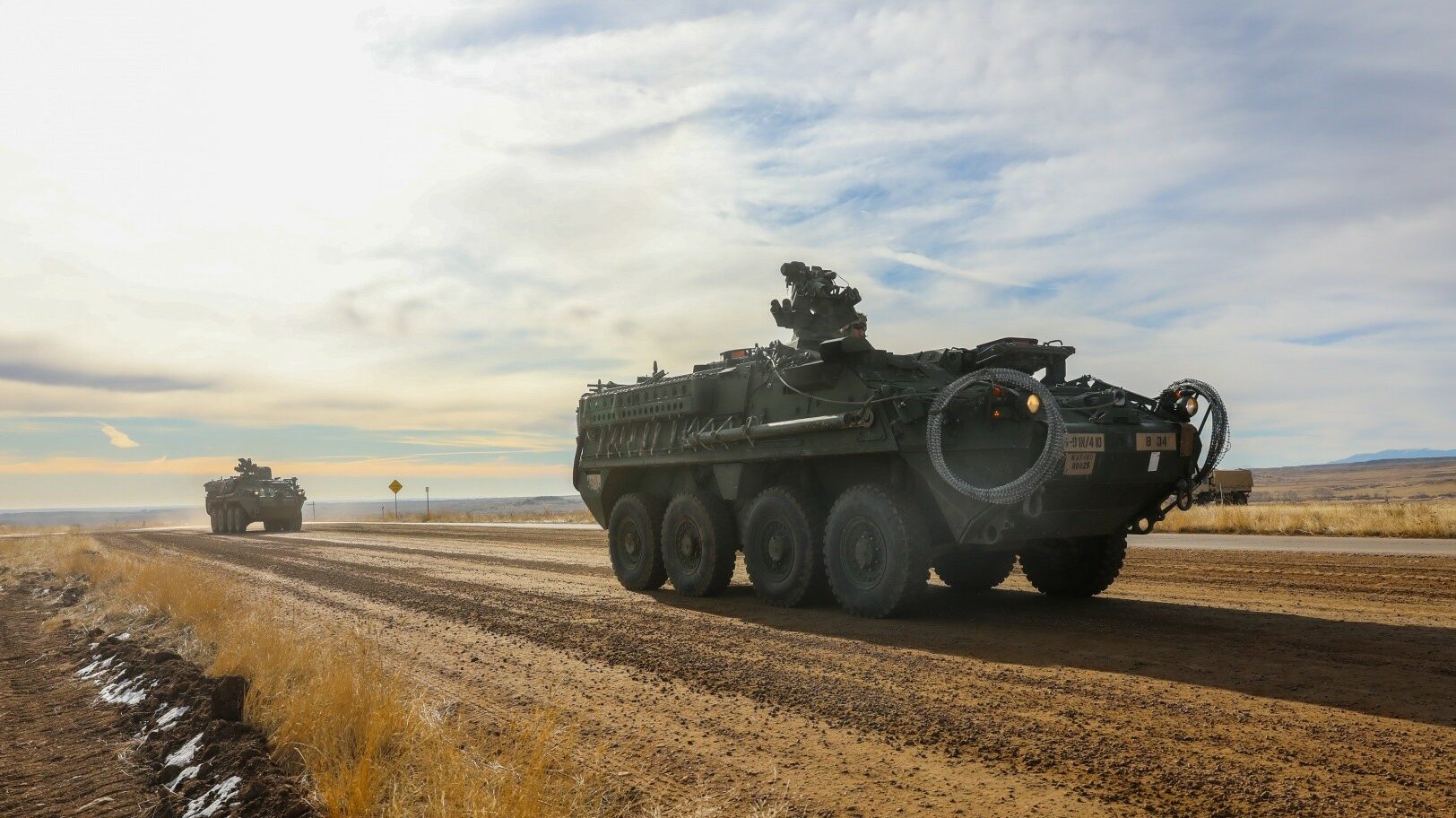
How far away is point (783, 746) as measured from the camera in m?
5.13

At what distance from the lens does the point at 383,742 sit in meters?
5.26

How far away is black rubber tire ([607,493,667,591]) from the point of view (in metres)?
12.5

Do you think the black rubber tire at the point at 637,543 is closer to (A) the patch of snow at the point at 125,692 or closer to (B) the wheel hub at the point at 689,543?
(B) the wheel hub at the point at 689,543

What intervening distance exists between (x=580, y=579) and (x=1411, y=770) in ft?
36.5

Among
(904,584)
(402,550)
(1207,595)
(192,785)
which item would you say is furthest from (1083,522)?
(402,550)

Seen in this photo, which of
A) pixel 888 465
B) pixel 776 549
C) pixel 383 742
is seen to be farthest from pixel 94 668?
pixel 888 465

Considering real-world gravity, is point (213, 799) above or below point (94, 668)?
above

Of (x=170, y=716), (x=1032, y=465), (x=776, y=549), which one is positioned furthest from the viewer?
(x=776, y=549)

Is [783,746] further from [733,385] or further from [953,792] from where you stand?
[733,385]

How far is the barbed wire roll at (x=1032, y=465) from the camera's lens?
7637 millimetres

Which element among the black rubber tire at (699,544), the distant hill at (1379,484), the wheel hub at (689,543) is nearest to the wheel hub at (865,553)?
the black rubber tire at (699,544)

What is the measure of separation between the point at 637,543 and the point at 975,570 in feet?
14.2

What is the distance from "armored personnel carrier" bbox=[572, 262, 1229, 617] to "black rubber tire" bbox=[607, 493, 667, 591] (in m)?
0.03

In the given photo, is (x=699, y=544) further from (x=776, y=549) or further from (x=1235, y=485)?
(x=1235, y=485)
